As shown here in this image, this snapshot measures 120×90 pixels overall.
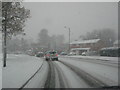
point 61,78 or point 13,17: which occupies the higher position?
point 13,17

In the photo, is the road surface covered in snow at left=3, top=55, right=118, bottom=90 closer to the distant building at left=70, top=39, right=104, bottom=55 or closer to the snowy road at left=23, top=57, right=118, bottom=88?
the snowy road at left=23, top=57, right=118, bottom=88

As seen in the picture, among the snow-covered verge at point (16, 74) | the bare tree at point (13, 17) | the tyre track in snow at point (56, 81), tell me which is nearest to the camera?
the tyre track in snow at point (56, 81)

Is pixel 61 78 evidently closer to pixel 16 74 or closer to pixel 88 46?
pixel 16 74

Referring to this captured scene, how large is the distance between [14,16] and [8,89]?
43.7 ft

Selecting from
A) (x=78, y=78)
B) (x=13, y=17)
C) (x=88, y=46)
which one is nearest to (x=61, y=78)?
(x=78, y=78)

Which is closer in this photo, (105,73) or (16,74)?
(105,73)

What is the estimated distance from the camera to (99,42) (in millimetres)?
79562

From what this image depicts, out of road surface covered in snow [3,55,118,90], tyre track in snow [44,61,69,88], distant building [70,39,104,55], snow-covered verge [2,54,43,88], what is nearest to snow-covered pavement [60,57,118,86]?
road surface covered in snow [3,55,118,90]

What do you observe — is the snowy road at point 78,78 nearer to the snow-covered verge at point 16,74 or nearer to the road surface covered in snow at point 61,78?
the road surface covered in snow at point 61,78

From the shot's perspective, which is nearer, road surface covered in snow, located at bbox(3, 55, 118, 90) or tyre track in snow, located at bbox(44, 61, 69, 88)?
tyre track in snow, located at bbox(44, 61, 69, 88)

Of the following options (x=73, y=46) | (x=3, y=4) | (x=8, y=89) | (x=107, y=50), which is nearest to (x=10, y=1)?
(x=3, y=4)

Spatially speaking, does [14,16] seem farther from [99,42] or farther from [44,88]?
[99,42]

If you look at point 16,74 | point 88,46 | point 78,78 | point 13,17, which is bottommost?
point 16,74

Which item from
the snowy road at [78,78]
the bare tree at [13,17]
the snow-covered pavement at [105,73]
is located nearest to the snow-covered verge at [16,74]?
the snowy road at [78,78]
